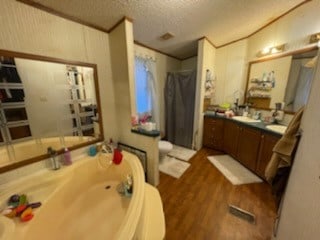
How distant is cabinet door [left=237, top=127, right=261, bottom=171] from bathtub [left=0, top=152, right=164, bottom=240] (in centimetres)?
173

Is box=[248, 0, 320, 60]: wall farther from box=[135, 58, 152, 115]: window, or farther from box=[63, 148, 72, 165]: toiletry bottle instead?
box=[63, 148, 72, 165]: toiletry bottle

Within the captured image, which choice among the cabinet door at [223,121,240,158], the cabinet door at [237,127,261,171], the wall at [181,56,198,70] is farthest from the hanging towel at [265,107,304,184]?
the wall at [181,56,198,70]

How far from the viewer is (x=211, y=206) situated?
172 cm

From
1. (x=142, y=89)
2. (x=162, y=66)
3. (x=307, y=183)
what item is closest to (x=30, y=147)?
(x=142, y=89)

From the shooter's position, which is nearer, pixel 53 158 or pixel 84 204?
pixel 53 158

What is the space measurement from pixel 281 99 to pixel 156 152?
2.25m

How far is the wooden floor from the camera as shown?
4.59 ft

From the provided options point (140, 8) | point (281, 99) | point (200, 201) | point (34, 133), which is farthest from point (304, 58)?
point (34, 133)

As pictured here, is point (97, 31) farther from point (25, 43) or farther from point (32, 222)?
point (32, 222)

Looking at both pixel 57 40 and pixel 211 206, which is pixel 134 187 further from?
pixel 57 40

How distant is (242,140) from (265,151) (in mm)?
476

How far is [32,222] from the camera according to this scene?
1.09 meters

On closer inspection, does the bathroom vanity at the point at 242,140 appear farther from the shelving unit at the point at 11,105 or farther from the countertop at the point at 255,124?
the shelving unit at the point at 11,105

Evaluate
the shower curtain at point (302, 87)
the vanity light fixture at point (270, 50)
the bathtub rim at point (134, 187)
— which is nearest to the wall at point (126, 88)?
the bathtub rim at point (134, 187)
